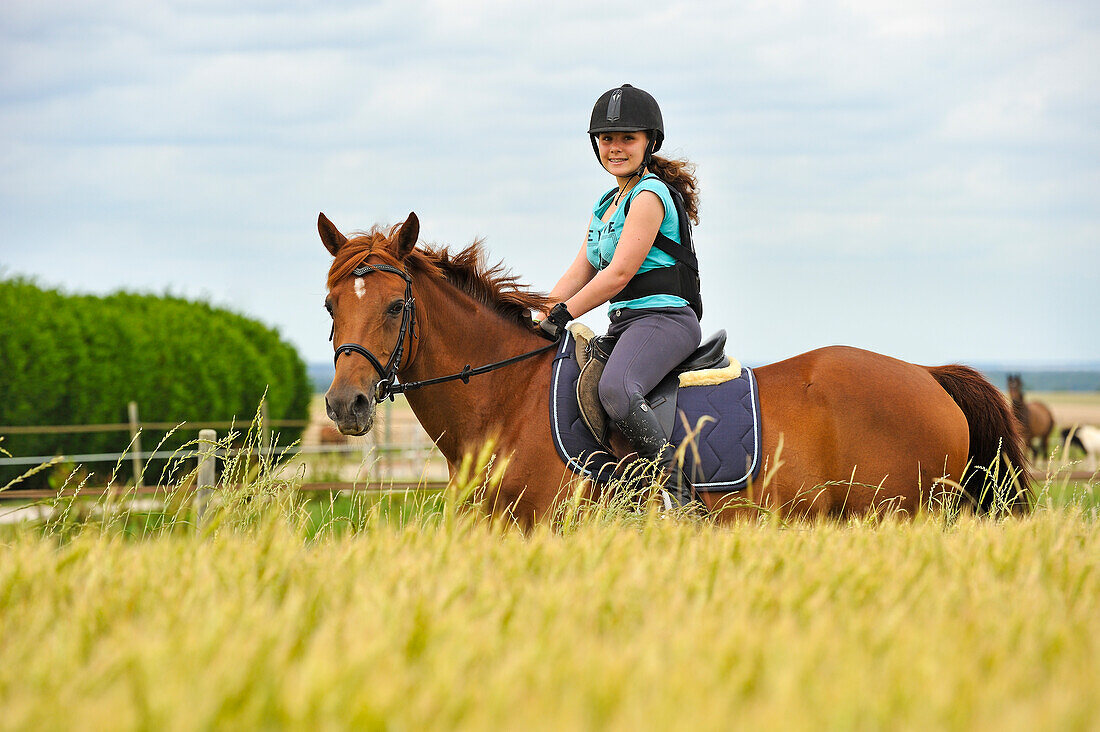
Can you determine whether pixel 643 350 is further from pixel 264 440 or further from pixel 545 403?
pixel 264 440

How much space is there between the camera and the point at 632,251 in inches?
188

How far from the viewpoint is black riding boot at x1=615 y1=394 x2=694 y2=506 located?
4.59 m

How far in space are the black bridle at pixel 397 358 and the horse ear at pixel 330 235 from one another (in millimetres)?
392

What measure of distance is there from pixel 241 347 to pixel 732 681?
1712cm

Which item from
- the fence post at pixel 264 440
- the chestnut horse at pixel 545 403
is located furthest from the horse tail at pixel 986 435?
the fence post at pixel 264 440

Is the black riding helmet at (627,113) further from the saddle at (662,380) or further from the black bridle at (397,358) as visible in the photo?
the black bridle at (397,358)

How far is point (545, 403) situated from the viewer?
4895mm

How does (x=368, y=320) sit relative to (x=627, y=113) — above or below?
below

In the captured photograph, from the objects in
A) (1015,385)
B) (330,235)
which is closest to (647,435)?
(330,235)

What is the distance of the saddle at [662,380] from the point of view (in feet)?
15.6

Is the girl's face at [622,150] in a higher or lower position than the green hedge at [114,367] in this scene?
higher

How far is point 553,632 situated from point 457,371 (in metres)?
2.87

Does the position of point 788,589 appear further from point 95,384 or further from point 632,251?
point 95,384

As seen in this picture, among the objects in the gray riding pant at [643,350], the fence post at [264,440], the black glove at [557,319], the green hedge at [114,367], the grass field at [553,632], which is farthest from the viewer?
the green hedge at [114,367]
